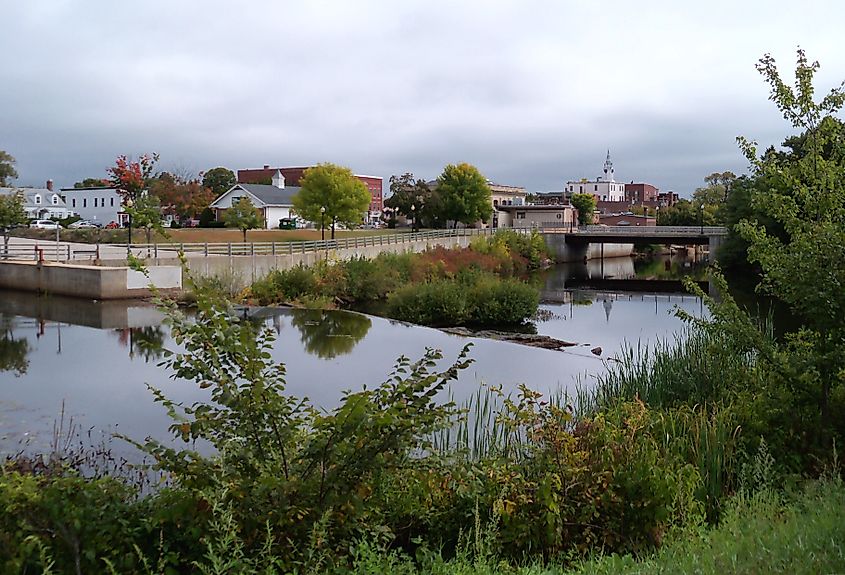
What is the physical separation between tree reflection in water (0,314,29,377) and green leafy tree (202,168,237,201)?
8119 cm

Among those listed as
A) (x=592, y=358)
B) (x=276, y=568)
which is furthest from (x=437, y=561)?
(x=592, y=358)

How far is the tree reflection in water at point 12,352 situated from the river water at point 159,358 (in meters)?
0.03

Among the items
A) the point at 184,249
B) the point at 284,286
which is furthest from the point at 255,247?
the point at 284,286

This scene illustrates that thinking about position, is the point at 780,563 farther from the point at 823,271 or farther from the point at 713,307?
the point at 713,307

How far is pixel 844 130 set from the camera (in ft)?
32.7

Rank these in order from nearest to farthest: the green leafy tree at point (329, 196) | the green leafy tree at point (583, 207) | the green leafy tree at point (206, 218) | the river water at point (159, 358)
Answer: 1. the river water at point (159, 358)
2. the green leafy tree at point (329, 196)
3. the green leafy tree at point (206, 218)
4. the green leafy tree at point (583, 207)

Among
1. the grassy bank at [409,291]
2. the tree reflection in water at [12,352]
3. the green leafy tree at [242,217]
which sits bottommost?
the tree reflection in water at [12,352]

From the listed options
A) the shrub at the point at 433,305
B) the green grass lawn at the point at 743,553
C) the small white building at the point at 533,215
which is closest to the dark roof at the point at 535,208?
the small white building at the point at 533,215

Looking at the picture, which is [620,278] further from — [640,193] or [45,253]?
[640,193]

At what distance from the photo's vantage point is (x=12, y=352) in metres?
20.7

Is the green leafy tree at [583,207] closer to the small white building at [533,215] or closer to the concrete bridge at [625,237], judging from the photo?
the small white building at [533,215]

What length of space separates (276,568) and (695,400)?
7890 mm

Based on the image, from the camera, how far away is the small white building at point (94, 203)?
86.0m

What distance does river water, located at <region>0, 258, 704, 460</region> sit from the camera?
45.4ft
